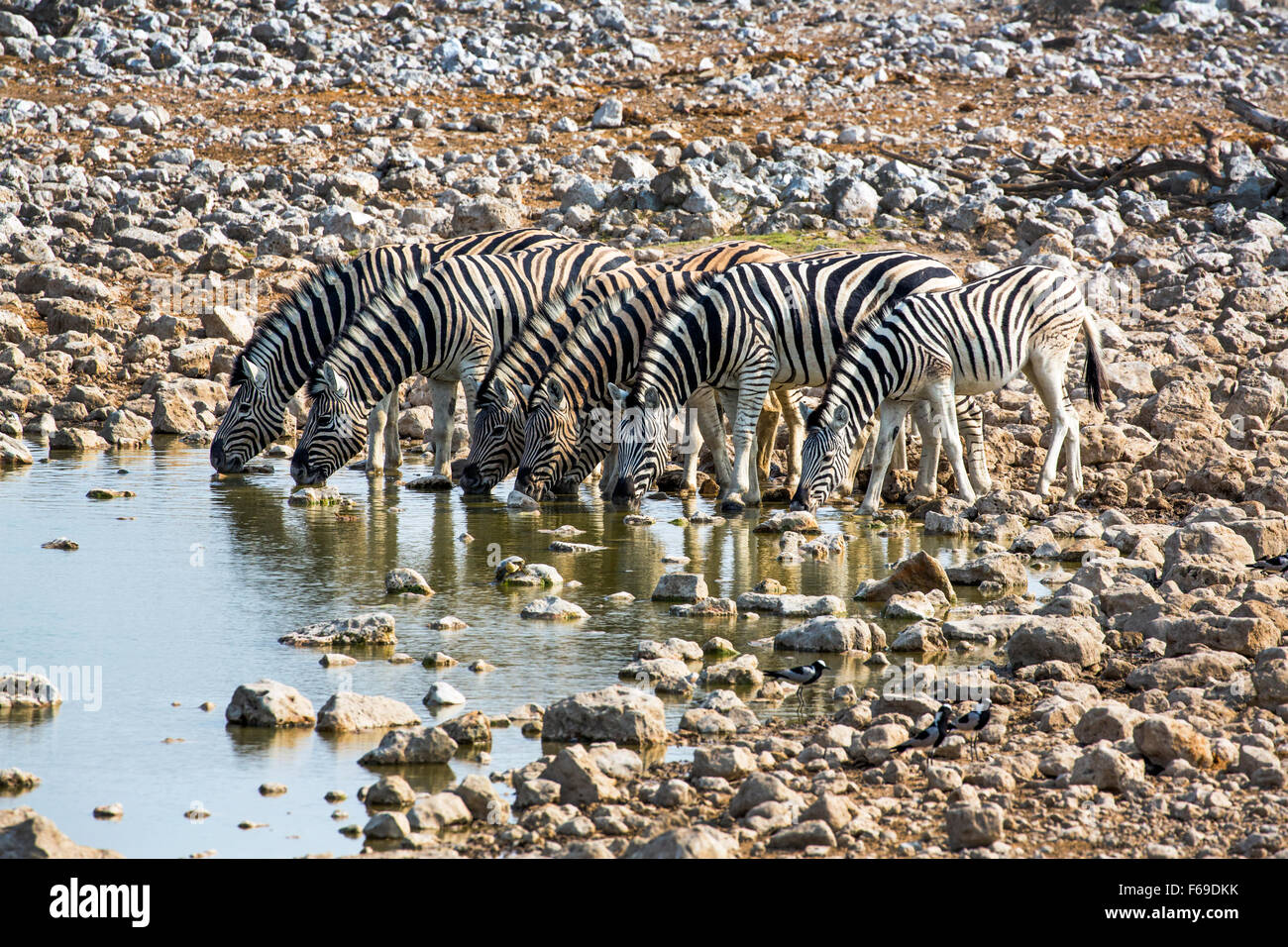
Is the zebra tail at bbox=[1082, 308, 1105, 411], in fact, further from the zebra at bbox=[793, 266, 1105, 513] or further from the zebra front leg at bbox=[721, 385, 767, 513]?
the zebra front leg at bbox=[721, 385, 767, 513]

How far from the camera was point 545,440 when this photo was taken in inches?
464

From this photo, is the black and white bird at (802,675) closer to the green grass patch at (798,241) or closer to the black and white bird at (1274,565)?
the black and white bird at (1274,565)

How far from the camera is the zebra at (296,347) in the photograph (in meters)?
13.0

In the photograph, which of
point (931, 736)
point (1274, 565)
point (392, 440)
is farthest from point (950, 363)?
point (931, 736)

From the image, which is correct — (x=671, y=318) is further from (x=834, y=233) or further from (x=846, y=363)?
(x=834, y=233)

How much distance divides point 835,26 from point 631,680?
31606 mm

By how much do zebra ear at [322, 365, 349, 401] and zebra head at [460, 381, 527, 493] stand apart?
1.12 m

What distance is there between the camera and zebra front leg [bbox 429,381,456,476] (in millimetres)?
12742

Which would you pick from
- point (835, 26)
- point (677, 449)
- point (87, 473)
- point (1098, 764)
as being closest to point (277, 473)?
point (87, 473)

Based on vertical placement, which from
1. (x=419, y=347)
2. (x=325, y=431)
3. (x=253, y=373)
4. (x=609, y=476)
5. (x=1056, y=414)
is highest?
(x=419, y=347)

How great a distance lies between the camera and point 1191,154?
26.7m

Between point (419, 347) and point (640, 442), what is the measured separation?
7.28ft

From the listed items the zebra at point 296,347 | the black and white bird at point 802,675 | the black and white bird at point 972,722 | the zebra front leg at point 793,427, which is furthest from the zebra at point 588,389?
the black and white bird at point 972,722

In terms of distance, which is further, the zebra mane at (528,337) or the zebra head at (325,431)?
the zebra head at (325,431)
